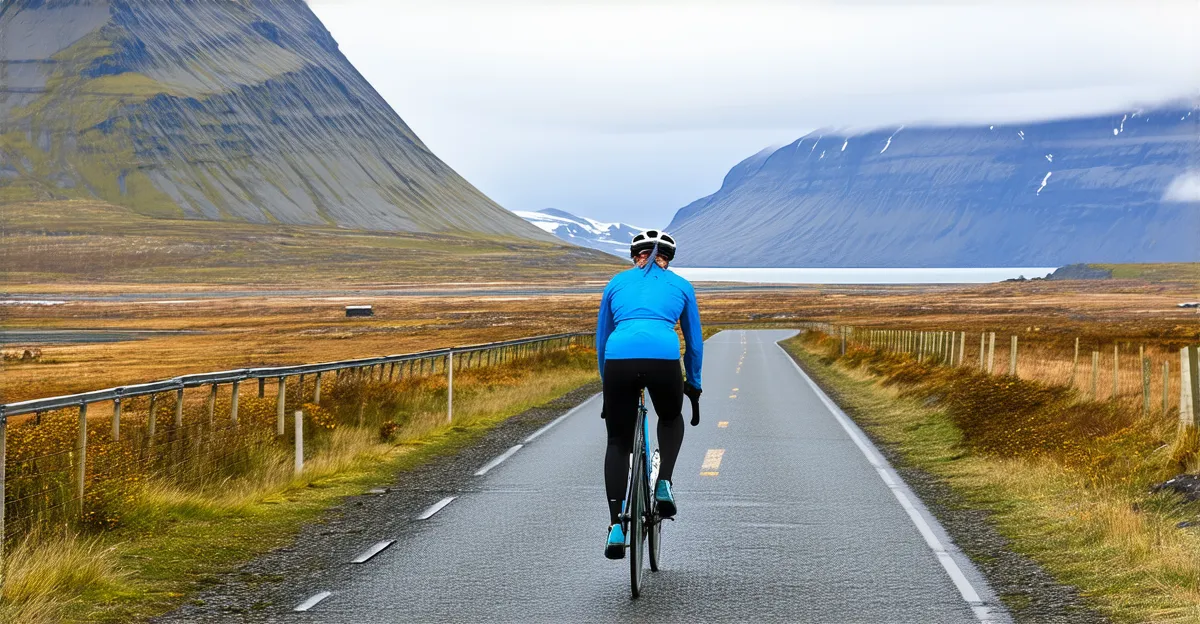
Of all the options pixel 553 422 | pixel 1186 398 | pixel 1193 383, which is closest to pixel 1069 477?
pixel 1186 398

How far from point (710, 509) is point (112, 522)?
17.5ft

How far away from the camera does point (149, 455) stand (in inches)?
480

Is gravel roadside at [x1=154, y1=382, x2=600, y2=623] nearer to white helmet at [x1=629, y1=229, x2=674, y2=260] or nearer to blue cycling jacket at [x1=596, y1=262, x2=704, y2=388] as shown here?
blue cycling jacket at [x1=596, y1=262, x2=704, y2=388]

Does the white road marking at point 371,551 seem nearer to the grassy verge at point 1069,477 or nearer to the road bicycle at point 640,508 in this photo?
the road bicycle at point 640,508

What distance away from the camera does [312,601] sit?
815 centimetres

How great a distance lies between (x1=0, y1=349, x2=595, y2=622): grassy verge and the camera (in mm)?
8132

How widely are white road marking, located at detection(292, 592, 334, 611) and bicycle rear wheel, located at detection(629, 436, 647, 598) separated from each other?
201cm

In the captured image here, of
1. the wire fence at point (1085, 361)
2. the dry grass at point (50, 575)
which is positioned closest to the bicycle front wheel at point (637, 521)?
the dry grass at point (50, 575)

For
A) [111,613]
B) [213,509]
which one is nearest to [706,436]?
[213,509]

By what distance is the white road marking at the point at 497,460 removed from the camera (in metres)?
15.2

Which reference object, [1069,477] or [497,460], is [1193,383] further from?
[497,460]

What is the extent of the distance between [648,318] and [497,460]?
8.59 m

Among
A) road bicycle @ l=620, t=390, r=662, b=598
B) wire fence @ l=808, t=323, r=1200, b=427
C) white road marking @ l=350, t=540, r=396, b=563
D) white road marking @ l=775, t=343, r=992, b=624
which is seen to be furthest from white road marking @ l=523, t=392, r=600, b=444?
road bicycle @ l=620, t=390, r=662, b=598

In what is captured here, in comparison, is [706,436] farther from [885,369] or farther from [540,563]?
[885,369]
